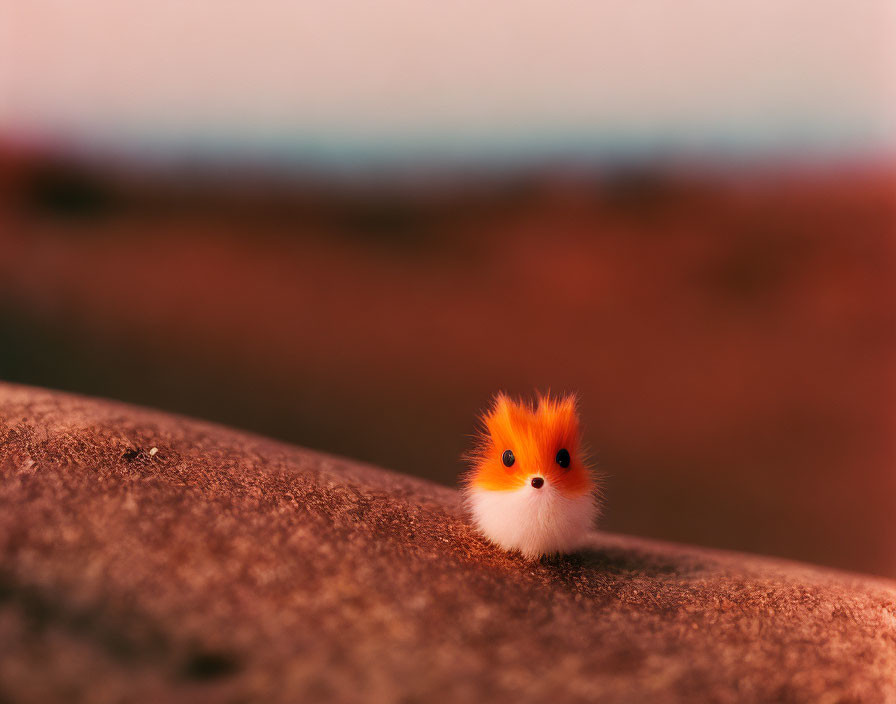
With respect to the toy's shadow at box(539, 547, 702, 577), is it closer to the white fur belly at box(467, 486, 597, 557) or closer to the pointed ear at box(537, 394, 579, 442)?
the white fur belly at box(467, 486, 597, 557)

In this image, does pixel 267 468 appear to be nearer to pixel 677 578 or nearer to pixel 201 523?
pixel 201 523

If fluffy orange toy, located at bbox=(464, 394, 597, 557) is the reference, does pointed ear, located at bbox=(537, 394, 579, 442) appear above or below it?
above

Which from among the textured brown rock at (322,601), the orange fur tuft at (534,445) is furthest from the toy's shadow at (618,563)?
the orange fur tuft at (534,445)

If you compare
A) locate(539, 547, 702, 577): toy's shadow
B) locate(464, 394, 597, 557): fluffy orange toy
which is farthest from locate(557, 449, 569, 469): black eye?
locate(539, 547, 702, 577): toy's shadow

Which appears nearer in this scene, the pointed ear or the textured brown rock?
the textured brown rock

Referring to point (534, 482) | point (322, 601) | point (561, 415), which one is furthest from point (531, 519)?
point (322, 601)

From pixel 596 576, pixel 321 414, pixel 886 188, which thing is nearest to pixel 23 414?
pixel 596 576
